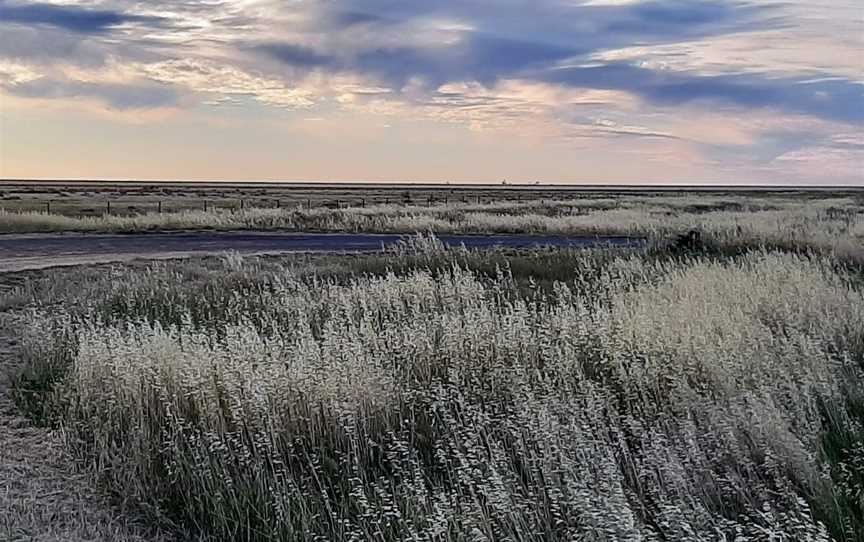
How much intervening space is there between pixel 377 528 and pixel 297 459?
1338 millimetres

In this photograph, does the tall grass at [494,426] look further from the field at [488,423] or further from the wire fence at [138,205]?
the wire fence at [138,205]

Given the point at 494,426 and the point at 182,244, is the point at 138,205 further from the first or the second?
the point at 494,426

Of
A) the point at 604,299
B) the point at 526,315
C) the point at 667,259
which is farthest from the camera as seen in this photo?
the point at 667,259

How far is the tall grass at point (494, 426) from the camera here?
182 inches

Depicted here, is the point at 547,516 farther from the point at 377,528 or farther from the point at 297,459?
the point at 297,459

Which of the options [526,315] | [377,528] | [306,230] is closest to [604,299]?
[526,315]

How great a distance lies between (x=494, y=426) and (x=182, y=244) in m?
21.9

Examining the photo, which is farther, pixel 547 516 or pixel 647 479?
pixel 647 479

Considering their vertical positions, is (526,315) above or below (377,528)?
above

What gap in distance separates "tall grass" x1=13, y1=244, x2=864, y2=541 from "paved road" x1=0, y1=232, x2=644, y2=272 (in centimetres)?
1183

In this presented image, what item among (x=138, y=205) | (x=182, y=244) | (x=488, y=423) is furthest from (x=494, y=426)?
(x=138, y=205)

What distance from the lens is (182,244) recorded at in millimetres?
26172

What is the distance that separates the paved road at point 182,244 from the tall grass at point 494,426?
11.8 m

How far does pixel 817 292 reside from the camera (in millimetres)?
10188
